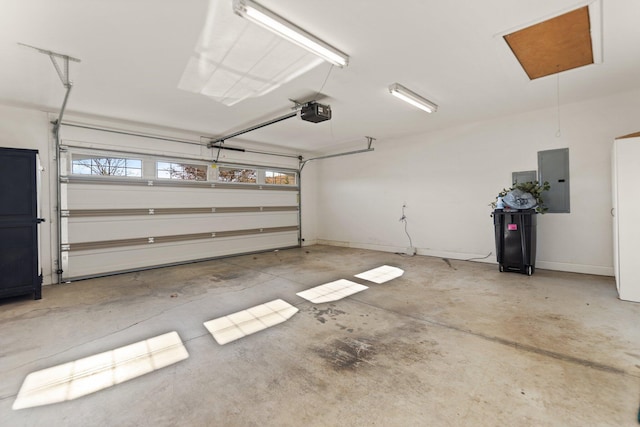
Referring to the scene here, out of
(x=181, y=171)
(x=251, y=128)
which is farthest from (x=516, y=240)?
(x=181, y=171)

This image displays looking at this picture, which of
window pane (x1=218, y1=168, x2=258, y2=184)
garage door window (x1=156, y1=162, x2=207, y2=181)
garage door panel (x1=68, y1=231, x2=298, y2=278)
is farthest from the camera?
window pane (x1=218, y1=168, x2=258, y2=184)

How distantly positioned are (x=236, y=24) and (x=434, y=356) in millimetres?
3200

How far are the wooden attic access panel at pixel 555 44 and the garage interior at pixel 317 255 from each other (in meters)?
0.03

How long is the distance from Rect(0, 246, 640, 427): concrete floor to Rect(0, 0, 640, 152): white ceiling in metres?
2.79

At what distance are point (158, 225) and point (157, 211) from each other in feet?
0.92

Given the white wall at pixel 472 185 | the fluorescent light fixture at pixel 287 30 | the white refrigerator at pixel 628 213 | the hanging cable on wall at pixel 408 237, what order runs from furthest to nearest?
the hanging cable on wall at pixel 408 237, the white wall at pixel 472 185, the white refrigerator at pixel 628 213, the fluorescent light fixture at pixel 287 30

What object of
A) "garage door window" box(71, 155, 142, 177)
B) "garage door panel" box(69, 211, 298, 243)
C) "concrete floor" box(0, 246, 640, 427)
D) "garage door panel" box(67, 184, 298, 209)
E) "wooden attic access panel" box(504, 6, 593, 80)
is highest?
"wooden attic access panel" box(504, 6, 593, 80)

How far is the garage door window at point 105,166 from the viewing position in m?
4.65

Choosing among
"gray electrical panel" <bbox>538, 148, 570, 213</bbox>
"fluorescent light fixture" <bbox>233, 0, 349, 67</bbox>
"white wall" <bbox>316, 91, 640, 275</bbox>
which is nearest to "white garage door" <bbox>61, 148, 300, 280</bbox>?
"white wall" <bbox>316, 91, 640, 275</bbox>

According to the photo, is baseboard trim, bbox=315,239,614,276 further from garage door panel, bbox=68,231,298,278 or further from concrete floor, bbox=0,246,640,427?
garage door panel, bbox=68,231,298,278

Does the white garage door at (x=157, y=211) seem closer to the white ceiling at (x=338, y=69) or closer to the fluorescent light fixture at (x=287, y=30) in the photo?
the white ceiling at (x=338, y=69)

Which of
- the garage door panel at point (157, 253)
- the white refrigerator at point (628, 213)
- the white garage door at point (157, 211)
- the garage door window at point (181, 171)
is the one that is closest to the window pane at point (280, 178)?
the white garage door at point (157, 211)

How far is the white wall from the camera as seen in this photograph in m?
4.28

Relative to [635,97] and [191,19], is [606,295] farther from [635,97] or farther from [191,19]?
[191,19]
